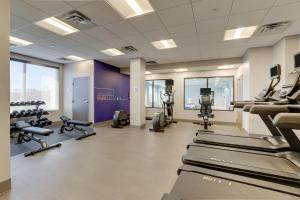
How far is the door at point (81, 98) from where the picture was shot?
6863mm

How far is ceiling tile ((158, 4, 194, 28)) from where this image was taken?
2.92 meters

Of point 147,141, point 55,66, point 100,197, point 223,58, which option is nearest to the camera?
point 100,197

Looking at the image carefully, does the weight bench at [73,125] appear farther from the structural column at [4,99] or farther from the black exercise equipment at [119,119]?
the structural column at [4,99]

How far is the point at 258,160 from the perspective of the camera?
1878mm

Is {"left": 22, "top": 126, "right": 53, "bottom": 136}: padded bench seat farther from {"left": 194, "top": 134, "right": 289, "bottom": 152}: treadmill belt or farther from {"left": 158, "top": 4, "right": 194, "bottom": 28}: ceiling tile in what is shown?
{"left": 158, "top": 4, "right": 194, "bottom": 28}: ceiling tile

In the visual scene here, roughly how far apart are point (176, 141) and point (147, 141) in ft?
2.72

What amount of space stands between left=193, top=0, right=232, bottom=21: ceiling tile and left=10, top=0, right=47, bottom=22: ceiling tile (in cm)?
300

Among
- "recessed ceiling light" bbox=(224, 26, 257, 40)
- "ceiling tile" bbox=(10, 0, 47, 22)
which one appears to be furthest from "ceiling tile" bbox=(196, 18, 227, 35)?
"ceiling tile" bbox=(10, 0, 47, 22)

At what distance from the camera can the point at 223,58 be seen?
6.44 meters

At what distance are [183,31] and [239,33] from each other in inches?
64.0

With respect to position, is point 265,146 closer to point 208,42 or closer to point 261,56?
point 208,42

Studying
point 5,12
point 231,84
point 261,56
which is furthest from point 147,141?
point 231,84

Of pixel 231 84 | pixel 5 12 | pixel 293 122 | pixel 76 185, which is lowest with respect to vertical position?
pixel 76 185

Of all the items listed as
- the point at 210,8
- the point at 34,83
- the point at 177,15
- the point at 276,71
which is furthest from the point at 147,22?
the point at 34,83
